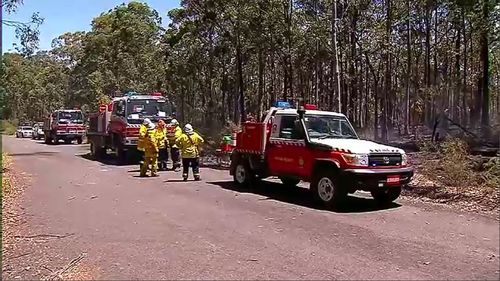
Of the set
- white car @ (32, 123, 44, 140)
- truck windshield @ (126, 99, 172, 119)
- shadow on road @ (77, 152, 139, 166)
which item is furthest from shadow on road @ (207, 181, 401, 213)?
white car @ (32, 123, 44, 140)

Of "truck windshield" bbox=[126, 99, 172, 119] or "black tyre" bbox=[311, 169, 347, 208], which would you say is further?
"truck windshield" bbox=[126, 99, 172, 119]

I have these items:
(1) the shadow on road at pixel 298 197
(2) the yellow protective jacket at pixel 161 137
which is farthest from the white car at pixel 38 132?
(1) the shadow on road at pixel 298 197

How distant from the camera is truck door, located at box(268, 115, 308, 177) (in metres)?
12.2

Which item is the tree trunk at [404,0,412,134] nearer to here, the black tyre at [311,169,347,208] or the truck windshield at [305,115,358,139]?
the truck windshield at [305,115,358,139]

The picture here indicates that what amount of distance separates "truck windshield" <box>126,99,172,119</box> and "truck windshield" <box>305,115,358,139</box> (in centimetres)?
1072

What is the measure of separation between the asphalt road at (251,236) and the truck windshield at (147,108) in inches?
302

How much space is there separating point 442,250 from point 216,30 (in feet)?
87.0

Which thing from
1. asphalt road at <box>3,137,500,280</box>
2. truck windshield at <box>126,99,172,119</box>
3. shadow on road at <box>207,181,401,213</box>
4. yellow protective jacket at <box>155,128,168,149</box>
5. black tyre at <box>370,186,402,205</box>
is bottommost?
A: asphalt road at <box>3,137,500,280</box>

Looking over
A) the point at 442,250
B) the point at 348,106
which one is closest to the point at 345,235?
the point at 442,250

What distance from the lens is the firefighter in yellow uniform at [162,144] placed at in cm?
1850

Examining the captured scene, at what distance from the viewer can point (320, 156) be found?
1162cm

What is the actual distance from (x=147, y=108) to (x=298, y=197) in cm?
1066

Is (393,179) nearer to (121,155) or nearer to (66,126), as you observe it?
(121,155)

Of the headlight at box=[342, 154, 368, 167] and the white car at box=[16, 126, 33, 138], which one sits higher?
the white car at box=[16, 126, 33, 138]
